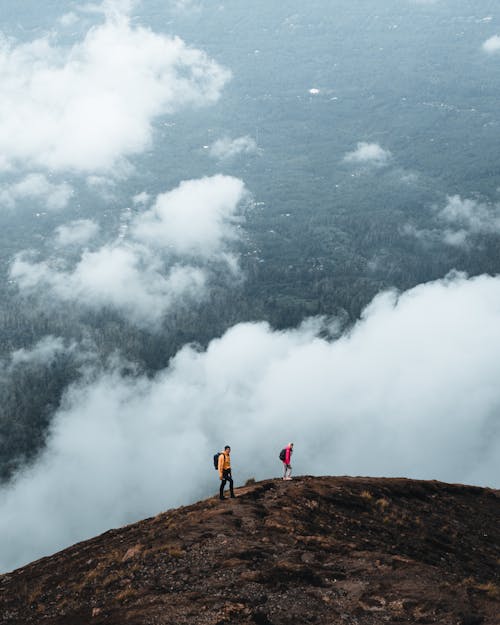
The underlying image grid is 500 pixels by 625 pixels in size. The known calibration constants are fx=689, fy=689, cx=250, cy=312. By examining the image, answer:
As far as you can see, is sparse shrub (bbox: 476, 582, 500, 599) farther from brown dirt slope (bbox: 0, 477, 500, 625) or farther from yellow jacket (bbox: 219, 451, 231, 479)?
yellow jacket (bbox: 219, 451, 231, 479)

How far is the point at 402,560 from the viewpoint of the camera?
34938 mm

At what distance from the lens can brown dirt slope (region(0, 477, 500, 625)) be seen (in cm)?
3008

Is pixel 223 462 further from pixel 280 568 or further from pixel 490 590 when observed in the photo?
pixel 490 590

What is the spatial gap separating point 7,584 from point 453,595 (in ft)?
84.9

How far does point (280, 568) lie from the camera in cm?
3356

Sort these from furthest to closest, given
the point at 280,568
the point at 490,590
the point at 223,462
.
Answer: the point at 223,462
the point at 280,568
the point at 490,590

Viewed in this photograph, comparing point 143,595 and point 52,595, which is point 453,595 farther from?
point 52,595

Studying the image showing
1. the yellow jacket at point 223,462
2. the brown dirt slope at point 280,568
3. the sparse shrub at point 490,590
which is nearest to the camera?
the brown dirt slope at point 280,568

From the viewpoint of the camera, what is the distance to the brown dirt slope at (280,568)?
30.1 m

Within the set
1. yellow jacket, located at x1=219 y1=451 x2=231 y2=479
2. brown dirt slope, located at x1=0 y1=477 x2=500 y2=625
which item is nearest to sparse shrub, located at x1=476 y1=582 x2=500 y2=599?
brown dirt slope, located at x1=0 y1=477 x2=500 y2=625

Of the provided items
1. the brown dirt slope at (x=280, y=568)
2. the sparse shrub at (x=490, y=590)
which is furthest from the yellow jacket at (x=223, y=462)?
the sparse shrub at (x=490, y=590)

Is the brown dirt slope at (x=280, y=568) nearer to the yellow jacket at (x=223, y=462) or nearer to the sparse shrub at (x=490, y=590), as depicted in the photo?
the sparse shrub at (x=490, y=590)

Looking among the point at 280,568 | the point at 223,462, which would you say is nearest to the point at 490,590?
the point at 280,568

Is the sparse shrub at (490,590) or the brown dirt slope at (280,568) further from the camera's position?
the sparse shrub at (490,590)
